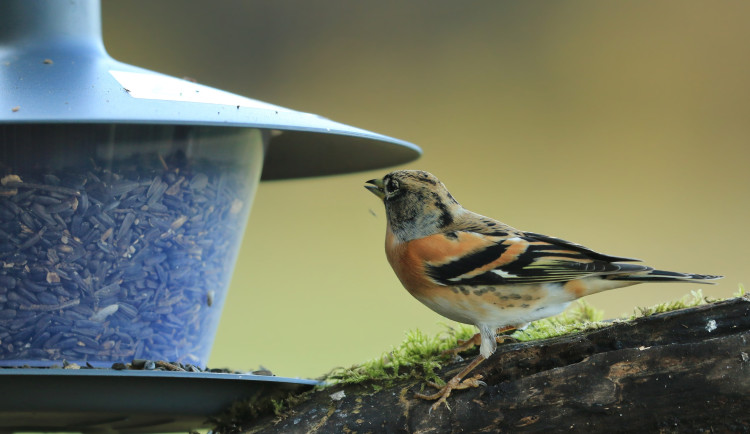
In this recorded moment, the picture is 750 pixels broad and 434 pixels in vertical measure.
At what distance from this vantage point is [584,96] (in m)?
9.47

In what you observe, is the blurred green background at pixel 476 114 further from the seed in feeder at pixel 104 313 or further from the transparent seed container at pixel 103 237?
the seed in feeder at pixel 104 313

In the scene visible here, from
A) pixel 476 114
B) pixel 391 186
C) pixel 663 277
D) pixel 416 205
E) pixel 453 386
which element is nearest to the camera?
pixel 453 386

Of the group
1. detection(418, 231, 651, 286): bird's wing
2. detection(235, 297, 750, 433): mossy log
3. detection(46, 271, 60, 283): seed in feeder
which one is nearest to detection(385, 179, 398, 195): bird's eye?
detection(418, 231, 651, 286): bird's wing

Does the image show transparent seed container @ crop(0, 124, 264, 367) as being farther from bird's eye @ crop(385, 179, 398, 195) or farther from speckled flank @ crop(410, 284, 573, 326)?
speckled flank @ crop(410, 284, 573, 326)

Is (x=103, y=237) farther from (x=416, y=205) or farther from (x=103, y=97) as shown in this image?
(x=416, y=205)

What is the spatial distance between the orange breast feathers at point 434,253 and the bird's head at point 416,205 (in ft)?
0.32

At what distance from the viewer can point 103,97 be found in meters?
2.54

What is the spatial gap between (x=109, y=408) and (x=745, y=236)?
7.46 meters

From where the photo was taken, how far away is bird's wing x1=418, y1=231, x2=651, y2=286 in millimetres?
3084

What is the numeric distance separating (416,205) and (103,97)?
4.61ft

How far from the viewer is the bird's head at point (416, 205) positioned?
345 centimetres

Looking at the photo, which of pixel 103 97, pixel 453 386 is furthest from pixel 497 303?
pixel 103 97

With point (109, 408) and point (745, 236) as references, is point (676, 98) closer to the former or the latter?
point (745, 236)

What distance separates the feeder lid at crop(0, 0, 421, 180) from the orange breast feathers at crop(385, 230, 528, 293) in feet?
1.18
